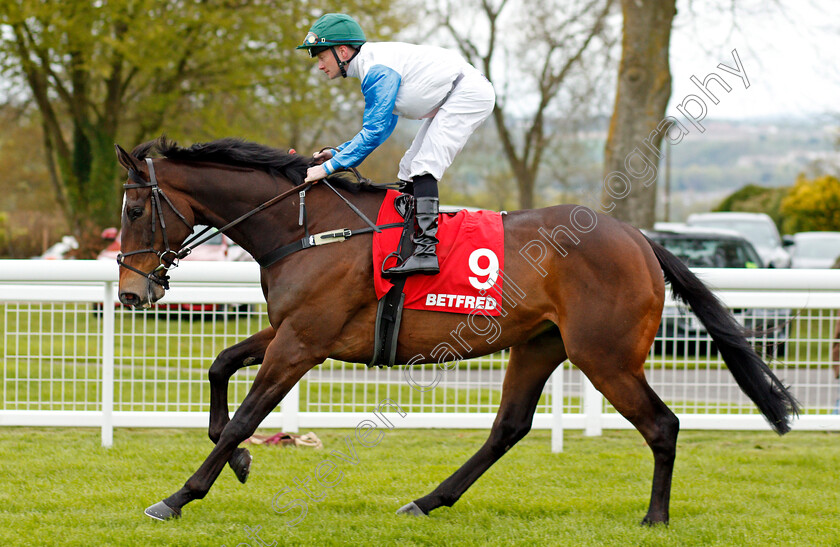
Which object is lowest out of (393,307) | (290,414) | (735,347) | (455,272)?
(290,414)

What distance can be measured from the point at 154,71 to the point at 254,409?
14.0 m

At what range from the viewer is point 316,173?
3809 mm

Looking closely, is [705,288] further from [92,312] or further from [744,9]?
[744,9]

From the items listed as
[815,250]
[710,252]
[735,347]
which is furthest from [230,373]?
[815,250]

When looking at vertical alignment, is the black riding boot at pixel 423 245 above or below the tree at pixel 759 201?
below

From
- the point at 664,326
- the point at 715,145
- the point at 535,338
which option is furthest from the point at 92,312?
the point at 715,145

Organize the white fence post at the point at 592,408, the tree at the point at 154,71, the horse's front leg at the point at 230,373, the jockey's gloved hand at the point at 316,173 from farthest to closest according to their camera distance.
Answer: the tree at the point at 154,71 < the white fence post at the point at 592,408 < the horse's front leg at the point at 230,373 < the jockey's gloved hand at the point at 316,173

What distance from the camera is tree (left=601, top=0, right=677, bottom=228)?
36.0ft

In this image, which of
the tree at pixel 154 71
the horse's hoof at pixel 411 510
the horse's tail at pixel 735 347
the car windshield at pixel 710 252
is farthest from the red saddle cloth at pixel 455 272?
the tree at pixel 154 71

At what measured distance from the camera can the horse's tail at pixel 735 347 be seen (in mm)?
4141

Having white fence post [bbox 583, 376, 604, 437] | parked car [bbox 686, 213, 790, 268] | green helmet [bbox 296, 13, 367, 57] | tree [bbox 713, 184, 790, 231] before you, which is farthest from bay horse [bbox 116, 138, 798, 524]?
tree [bbox 713, 184, 790, 231]

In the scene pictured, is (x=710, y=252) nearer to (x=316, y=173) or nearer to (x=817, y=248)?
(x=316, y=173)

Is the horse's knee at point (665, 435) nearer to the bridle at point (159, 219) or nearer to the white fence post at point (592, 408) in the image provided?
the white fence post at point (592, 408)

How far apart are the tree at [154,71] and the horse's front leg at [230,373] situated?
1094 cm
